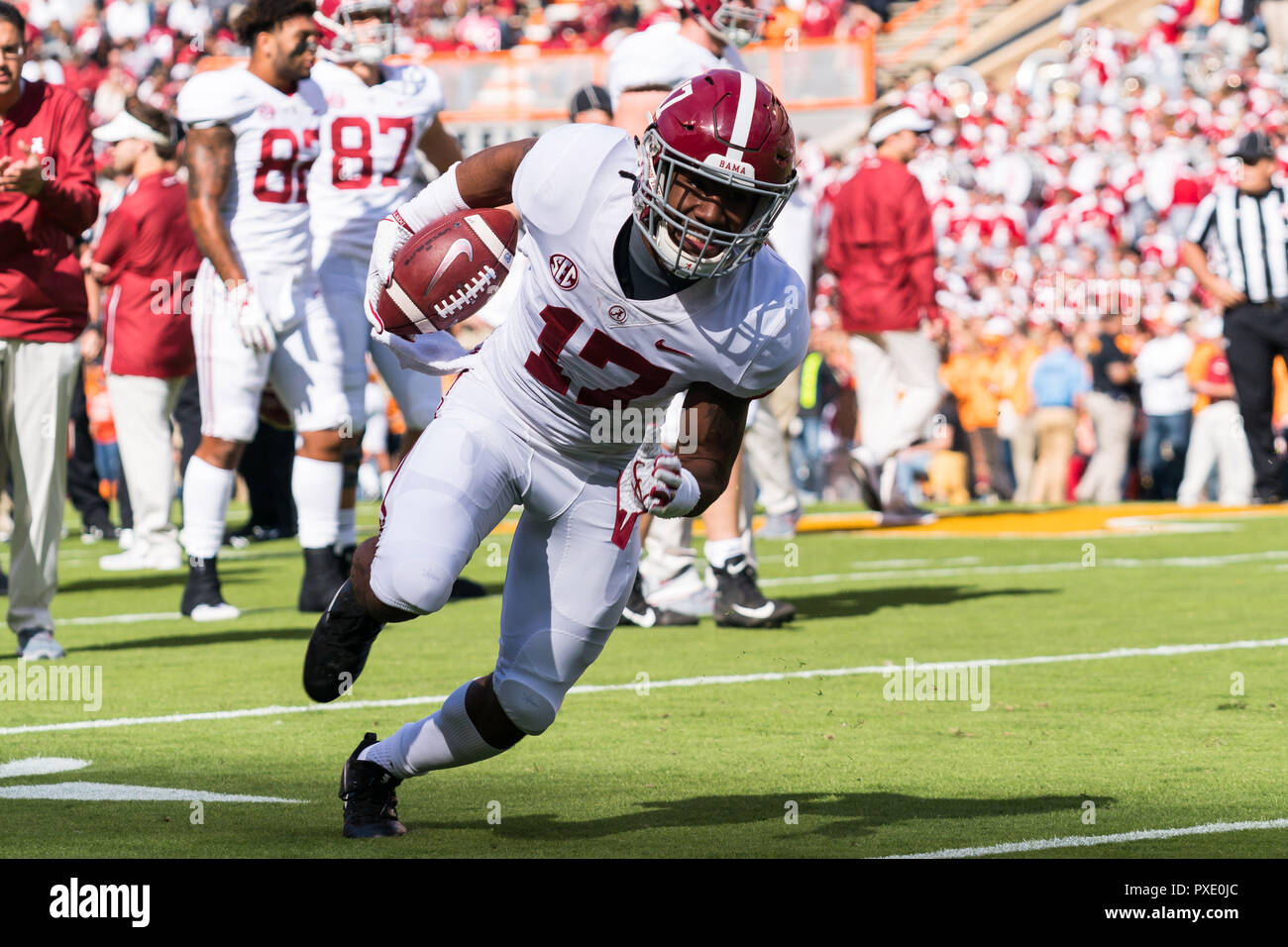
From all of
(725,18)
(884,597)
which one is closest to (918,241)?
(884,597)

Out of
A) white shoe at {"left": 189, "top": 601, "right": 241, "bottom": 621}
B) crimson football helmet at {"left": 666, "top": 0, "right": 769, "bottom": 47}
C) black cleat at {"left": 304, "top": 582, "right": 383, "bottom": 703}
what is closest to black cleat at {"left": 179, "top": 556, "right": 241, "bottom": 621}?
white shoe at {"left": 189, "top": 601, "right": 241, "bottom": 621}

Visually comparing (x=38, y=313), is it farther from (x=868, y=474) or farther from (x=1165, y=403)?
(x=1165, y=403)

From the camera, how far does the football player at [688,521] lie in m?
7.18

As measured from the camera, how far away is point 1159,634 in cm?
732

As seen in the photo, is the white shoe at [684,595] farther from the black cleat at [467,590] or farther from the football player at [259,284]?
the football player at [259,284]

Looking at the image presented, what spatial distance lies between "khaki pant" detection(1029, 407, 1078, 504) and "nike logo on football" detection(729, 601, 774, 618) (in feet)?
28.6

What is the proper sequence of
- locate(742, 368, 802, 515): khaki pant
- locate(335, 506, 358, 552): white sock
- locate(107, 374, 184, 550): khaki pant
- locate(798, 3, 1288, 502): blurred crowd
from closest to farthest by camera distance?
locate(335, 506, 358, 552): white sock → locate(742, 368, 802, 515): khaki pant → locate(107, 374, 184, 550): khaki pant → locate(798, 3, 1288, 502): blurred crowd

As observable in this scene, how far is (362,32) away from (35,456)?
A: 8.13ft

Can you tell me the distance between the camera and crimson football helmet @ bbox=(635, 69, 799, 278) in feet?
12.6

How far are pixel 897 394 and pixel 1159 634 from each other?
4707 mm

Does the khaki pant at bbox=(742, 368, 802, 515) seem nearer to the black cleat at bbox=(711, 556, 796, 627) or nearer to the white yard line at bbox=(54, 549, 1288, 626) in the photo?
the white yard line at bbox=(54, 549, 1288, 626)

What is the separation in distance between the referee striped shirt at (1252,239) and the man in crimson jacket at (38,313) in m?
7.47

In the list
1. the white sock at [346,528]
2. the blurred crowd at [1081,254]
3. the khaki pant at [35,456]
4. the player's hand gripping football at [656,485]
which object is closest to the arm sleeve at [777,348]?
the player's hand gripping football at [656,485]
